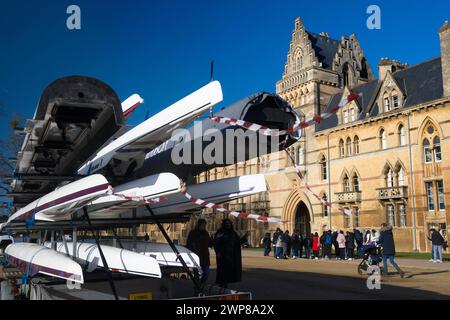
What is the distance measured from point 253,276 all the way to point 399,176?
19466mm

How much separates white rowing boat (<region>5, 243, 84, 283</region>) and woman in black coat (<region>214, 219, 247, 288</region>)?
3.18m

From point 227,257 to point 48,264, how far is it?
358cm

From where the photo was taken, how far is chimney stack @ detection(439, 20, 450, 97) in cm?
3025

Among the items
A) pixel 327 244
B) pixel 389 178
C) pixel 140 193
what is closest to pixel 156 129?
pixel 140 193

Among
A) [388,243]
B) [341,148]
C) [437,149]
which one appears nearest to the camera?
[388,243]

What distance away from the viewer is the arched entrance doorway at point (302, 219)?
136ft

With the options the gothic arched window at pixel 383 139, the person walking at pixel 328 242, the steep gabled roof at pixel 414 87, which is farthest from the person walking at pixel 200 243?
the gothic arched window at pixel 383 139

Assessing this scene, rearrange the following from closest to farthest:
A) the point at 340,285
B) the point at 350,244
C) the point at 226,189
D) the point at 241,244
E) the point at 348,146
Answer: the point at 226,189 → the point at 241,244 → the point at 340,285 → the point at 350,244 → the point at 348,146

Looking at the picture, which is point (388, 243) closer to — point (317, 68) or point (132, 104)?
point (132, 104)

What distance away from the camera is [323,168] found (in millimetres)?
39125

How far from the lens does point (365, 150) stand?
35.1m

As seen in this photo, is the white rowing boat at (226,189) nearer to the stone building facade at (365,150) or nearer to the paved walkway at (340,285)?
the paved walkway at (340,285)

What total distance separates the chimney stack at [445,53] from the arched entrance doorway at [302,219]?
15.9 m

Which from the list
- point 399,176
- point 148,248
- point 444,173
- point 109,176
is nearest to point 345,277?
point 148,248
